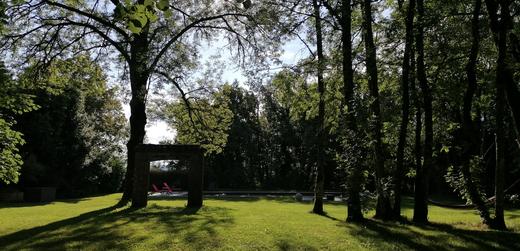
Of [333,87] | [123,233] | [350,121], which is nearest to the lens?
[123,233]

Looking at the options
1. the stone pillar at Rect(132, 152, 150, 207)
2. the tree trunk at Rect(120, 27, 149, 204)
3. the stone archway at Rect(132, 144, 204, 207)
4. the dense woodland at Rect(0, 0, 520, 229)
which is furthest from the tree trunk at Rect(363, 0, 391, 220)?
the tree trunk at Rect(120, 27, 149, 204)

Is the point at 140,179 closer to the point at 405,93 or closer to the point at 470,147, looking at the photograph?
the point at 405,93

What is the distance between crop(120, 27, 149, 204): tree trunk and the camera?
21.4 m

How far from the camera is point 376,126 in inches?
577

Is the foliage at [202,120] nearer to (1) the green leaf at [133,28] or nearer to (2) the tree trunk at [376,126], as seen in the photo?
(2) the tree trunk at [376,126]

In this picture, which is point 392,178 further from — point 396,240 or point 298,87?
point 298,87

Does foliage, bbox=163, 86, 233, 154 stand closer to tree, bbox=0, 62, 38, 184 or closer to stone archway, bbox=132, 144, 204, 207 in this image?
stone archway, bbox=132, 144, 204, 207

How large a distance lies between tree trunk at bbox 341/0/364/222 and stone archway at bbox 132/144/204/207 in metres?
7.49

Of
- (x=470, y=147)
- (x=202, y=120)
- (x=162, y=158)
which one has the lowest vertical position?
(x=162, y=158)

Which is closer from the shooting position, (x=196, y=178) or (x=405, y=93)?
(x=405, y=93)

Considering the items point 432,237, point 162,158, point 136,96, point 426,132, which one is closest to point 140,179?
point 162,158

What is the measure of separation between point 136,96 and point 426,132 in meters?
13.4

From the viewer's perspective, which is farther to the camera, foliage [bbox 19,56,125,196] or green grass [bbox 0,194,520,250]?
foliage [bbox 19,56,125,196]

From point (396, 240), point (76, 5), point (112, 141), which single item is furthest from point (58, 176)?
point (396, 240)
